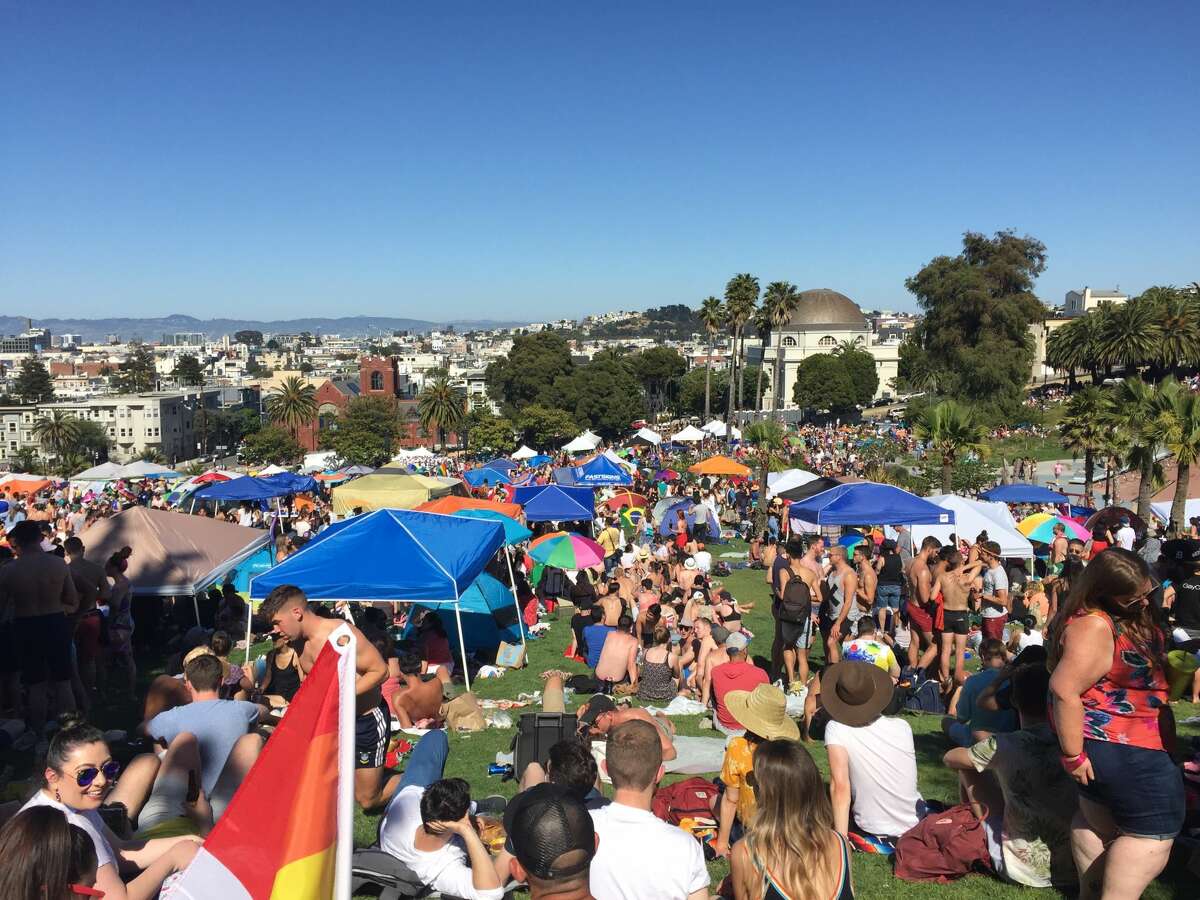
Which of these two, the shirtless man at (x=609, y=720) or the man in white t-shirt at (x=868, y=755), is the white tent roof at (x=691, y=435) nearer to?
the shirtless man at (x=609, y=720)

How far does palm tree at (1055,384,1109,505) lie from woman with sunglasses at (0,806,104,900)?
27.2 meters

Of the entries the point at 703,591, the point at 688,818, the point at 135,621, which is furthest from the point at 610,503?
the point at 688,818

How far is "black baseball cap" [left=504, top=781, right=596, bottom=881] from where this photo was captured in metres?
2.96

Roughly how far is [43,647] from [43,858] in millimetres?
5668

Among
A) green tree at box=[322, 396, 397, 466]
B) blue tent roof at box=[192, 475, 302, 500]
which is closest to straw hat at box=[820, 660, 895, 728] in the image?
blue tent roof at box=[192, 475, 302, 500]

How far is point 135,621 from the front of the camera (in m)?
11.7

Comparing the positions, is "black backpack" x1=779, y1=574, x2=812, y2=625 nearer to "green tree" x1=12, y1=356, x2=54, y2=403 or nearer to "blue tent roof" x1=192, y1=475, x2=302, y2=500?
"blue tent roof" x1=192, y1=475, x2=302, y2=500

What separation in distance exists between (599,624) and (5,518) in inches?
728

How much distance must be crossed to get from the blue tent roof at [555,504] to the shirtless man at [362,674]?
12730mm

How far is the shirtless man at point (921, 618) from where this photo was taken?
959 cm

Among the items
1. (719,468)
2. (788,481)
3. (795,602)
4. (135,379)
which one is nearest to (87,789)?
(795,602)

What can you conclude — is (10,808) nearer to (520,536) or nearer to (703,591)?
(520,536)

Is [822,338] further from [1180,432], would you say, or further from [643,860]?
[643,860]

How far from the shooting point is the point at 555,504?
1934 cm
